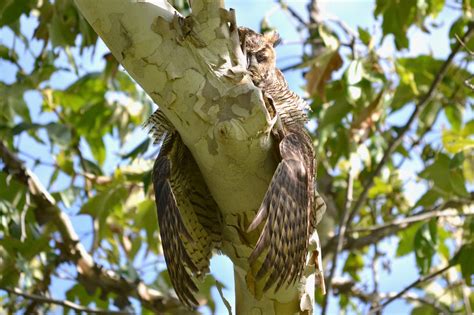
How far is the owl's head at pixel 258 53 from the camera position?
358 centimetres

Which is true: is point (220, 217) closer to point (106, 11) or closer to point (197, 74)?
point (197, 74)

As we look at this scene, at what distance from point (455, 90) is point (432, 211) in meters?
0.67

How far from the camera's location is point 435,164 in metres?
4.05

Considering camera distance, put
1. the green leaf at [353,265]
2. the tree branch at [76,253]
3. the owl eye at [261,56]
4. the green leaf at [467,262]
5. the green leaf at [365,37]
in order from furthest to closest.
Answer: the green leaf at [353,265], the green leaf at [365,37], the tree branch at [76,253], the green leaf at [467,262], the owl eye at [261,56]

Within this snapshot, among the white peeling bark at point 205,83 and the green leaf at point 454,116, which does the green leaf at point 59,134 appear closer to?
the white peeling bark at point 205,83

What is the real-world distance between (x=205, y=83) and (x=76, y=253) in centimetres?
224

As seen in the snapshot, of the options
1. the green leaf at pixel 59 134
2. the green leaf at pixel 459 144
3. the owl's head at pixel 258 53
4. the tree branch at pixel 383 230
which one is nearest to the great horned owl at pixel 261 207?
the owl's head at pixel 258 53

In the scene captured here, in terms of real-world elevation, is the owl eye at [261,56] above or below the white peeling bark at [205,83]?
above

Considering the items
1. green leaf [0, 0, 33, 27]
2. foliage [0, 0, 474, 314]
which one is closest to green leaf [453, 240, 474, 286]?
foliage [0, 0, 474, 314]

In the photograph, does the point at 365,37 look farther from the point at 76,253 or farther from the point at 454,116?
the point at 76,253

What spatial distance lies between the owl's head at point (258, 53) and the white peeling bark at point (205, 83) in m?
1.00

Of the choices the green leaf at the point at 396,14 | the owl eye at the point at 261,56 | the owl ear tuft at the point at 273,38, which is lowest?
the owl eye at the point at 261,56

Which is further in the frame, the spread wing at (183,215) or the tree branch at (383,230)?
the tree branch at (383,230)

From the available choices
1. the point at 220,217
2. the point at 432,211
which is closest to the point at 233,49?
the point at 220,217
